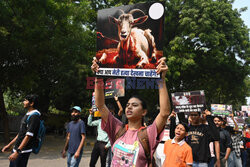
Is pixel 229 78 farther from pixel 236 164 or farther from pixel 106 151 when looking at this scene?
pixel 106 151

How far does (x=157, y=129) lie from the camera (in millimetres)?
2727

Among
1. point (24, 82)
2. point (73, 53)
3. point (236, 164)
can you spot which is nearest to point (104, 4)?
point (73, 53)

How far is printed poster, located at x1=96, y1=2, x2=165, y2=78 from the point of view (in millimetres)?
3426

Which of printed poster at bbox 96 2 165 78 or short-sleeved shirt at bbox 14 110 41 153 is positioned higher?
printed poster at bbox 96 2 165 78

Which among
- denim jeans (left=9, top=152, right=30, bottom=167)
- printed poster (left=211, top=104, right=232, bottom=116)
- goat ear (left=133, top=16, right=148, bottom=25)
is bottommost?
denim jeans (left=9, top=152, right=30, bottom=167)

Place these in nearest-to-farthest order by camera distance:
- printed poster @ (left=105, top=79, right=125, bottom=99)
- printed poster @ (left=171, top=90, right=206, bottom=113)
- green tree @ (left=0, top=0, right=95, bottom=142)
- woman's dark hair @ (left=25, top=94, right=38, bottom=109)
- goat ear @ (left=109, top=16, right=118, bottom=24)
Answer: goat ear @ (left=109, top=16, right=118, bottom=24), woman's dark hair @ (left=25, top=94, right=38, bottom=109), printed poster @ (left=171, top=90, right=206, bottom=113), printed poster @ (left=105, top=79, right=125, bottom=99), green tree @ (left=0, top=0, right=95, bottom=142)

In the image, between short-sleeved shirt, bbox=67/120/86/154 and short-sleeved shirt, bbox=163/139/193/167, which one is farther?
short-sleeved shirt, bbox=67/120/86/154

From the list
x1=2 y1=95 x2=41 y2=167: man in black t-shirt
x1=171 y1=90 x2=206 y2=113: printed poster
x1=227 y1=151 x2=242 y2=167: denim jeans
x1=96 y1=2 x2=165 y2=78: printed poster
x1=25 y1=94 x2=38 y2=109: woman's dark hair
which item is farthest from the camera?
x1=227 y1=151 x2=242 y2=167: denim jeans

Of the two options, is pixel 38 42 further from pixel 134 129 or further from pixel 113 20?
pixel 134 129

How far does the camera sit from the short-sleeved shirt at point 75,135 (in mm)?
6030

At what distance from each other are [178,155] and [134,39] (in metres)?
2.00

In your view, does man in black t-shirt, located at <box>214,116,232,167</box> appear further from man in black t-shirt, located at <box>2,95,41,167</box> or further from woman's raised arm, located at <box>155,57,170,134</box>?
woman's raised arm, located at <box>155,57,170,134</box>


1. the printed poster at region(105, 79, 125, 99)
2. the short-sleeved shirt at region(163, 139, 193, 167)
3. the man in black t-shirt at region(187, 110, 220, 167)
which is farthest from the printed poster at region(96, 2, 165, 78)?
the printed poster at region(105, 79, 125, 99)

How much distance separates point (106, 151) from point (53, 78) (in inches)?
543
